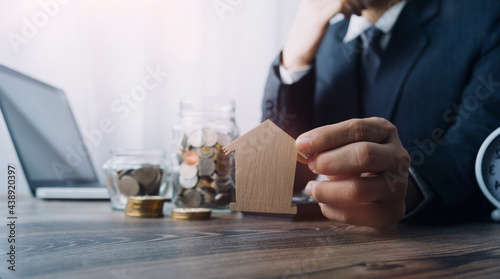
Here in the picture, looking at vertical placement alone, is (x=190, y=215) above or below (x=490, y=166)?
below

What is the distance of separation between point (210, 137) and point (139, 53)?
110 cm

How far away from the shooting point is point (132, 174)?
3.35ft

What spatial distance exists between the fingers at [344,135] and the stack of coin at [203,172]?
0.37 m

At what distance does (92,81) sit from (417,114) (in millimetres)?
1457

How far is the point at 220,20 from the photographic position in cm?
204

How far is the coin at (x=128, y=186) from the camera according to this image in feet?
3.31

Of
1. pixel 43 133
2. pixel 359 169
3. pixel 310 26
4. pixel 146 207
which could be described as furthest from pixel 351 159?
pixel 43 133

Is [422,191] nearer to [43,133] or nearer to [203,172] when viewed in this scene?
[203,172]

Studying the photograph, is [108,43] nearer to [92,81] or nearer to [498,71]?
[92,81]

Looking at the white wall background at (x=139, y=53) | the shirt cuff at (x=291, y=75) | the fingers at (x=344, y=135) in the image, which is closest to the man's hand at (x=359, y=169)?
the fingers at (x=344, y=135)

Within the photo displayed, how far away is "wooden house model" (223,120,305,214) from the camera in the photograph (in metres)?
0.59

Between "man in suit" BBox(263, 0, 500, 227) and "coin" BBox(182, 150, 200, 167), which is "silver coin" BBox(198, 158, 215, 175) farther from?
"man in suit" BBox(263, 0, 500, 227)

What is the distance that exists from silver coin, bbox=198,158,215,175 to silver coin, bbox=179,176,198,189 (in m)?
0.03

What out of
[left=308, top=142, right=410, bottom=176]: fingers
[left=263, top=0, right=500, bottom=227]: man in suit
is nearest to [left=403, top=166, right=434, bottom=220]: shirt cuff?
[left=263, top=0, right=500, bottom=227]: man in suit
